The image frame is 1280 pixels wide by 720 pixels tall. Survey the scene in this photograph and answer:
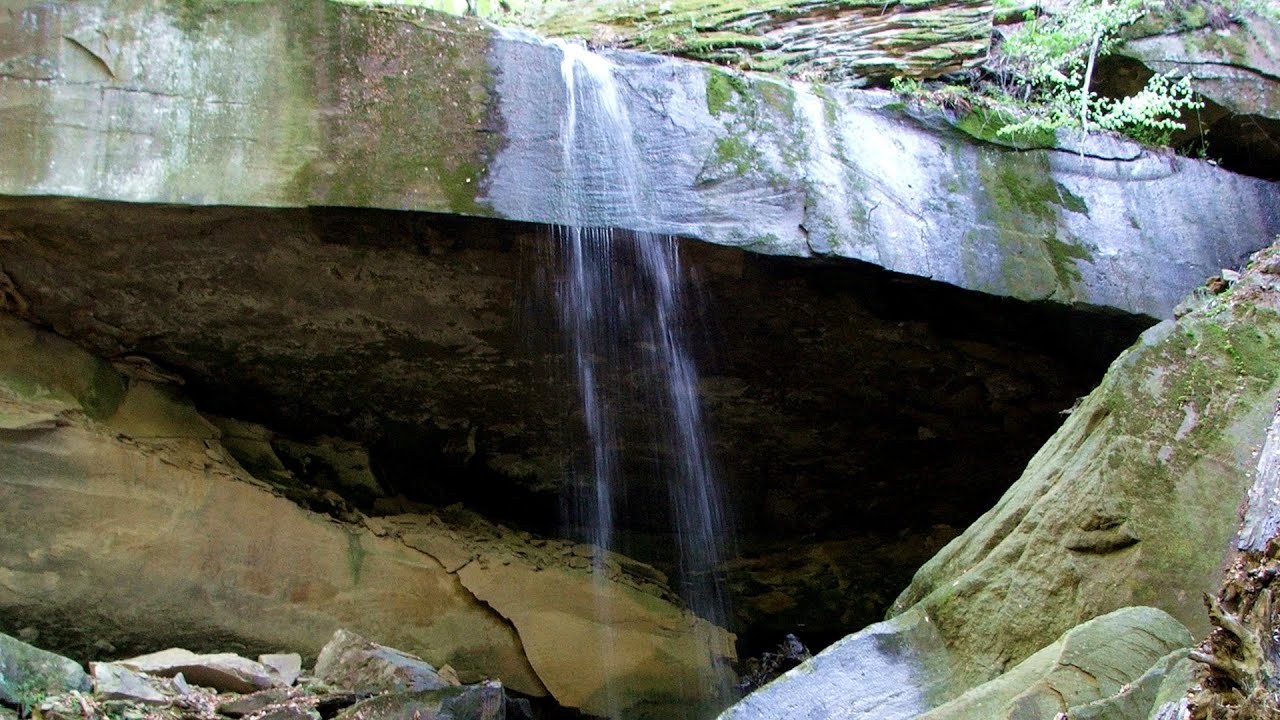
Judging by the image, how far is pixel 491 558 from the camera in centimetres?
723

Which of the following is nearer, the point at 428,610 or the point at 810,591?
the point at 428,610

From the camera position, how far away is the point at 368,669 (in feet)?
17.2

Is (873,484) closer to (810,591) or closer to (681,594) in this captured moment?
(810,591)

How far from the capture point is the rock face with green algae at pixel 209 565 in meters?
5.72

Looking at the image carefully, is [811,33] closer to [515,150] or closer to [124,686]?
[515,150]

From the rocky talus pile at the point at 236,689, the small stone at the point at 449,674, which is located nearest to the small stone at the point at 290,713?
the rocky talus pile at the point at 236,689

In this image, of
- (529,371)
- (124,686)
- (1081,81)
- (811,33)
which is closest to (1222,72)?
(1081,81)

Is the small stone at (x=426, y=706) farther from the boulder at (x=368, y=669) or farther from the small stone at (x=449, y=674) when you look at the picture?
the small stone at (x=449, y=674)

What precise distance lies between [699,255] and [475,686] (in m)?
2.31

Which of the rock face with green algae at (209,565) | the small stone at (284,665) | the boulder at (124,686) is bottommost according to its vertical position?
the boulder at (124,686)

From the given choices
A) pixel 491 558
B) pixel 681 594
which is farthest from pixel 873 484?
pixel 491 558

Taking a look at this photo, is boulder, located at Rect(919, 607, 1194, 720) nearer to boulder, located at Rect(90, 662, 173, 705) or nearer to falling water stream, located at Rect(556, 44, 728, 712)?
falling water stream, located at Rect(556, 44, 728, 712)

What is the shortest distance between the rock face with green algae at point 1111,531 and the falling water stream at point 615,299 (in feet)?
7.06

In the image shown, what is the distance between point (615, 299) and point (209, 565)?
2613 millimetres
